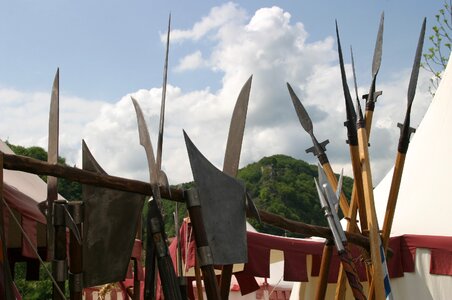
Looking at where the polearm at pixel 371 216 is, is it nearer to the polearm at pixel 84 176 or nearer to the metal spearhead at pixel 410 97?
the metal spearhead at pixel 410 97

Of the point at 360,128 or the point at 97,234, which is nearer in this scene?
the point at 97,234

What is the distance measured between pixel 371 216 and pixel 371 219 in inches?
0.7

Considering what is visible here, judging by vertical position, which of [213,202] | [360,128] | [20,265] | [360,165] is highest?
[360,128]

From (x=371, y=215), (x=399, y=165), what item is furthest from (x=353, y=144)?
(x=371, y=215)

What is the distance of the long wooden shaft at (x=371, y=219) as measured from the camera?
3.26m

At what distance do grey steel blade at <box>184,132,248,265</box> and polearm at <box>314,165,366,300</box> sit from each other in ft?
2.45

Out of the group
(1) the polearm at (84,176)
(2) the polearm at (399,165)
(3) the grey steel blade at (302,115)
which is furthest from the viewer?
(3) the grey steel blade at (302,115)

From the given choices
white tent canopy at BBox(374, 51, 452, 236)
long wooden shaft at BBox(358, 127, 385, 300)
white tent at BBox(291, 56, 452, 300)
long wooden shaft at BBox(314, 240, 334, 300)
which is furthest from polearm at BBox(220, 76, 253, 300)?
white tent canopy at BBox(374, 51, 452, 236)

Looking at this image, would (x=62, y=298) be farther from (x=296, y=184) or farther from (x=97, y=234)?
(x=296, y=184)

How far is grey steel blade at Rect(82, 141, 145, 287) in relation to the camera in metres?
2.38

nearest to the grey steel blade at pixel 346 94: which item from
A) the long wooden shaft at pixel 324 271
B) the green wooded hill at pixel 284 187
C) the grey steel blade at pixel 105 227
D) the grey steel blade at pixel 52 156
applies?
the long wooden shaft at pixel 324 271

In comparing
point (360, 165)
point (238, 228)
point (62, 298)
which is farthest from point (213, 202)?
point (360, 165)

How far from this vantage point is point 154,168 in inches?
95.5

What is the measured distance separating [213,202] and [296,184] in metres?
27.4
